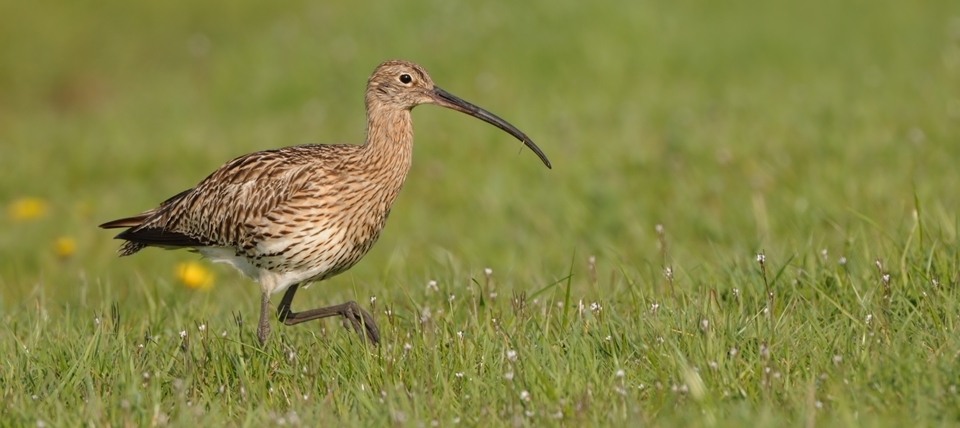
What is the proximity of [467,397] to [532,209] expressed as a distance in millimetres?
4999

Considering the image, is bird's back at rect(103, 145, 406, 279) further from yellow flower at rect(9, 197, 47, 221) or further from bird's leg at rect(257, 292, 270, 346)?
yellow flower at rect(9, 197, 47, 221)

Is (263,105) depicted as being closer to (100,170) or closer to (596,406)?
(100,170)

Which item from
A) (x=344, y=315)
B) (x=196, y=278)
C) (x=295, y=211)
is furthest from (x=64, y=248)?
(x=344, y=315)

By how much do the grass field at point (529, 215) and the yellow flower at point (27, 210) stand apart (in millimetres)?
58

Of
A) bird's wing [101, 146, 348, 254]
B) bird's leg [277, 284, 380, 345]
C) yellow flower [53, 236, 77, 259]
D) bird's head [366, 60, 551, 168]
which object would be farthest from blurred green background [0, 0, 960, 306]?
bird's head [366, 60, 551, 168]

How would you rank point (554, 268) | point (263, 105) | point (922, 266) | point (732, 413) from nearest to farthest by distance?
1. point (732, 413)
2. point (922, 266)
3. point (554, 268)
4. point (263, 105)

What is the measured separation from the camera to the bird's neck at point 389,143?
614 centimetres

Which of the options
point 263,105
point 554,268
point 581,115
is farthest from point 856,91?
point 263,105

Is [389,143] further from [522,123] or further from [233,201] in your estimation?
[522,123]

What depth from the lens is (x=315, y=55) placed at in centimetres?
1402

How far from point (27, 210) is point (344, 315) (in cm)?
547

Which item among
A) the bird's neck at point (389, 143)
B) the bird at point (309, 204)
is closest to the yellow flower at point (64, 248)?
the bird at point (309, 204)

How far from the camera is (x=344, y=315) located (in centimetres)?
568

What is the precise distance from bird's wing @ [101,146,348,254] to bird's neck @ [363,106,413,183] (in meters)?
0.23
